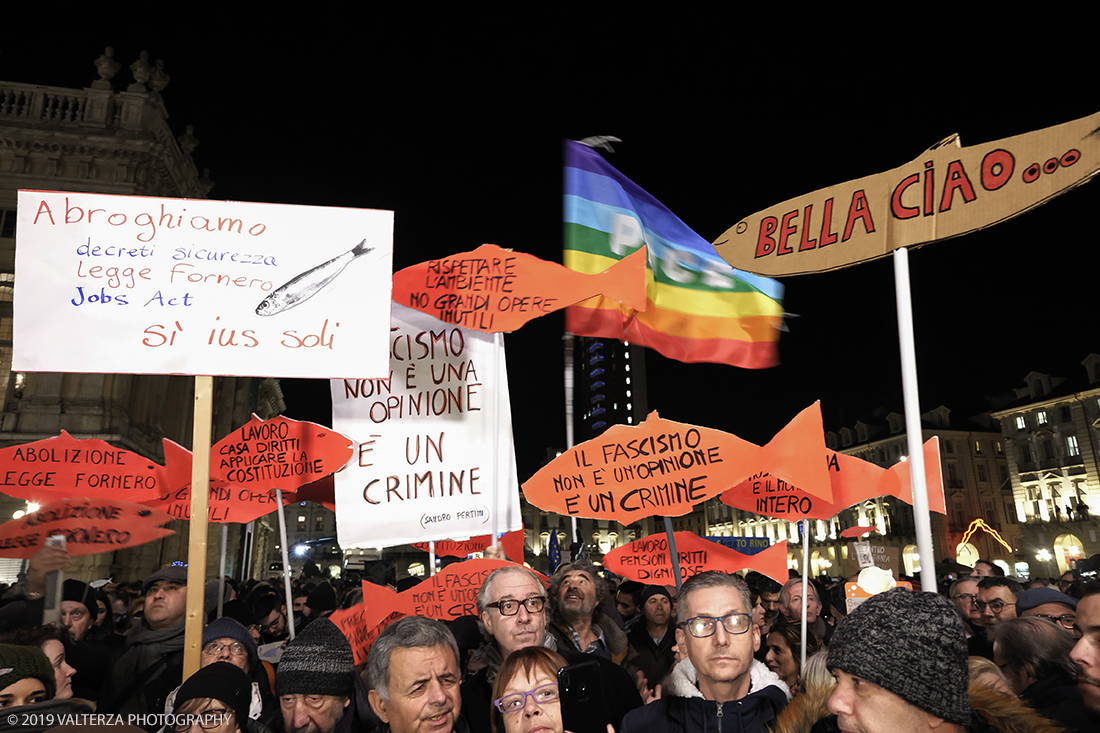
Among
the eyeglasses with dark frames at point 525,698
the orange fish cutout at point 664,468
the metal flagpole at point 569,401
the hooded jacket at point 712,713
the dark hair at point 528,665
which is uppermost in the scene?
the metal flagpole at point 569,401

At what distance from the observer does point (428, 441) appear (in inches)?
219

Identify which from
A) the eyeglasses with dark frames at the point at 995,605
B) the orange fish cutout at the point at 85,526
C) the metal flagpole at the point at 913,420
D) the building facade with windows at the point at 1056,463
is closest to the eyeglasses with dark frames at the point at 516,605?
the metal flagpole at the point at 913,420

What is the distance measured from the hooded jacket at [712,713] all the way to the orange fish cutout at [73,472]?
5310 millimetres

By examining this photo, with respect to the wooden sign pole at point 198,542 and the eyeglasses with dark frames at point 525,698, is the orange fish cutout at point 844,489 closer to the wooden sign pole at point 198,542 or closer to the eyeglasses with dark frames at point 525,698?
the eyeglasses with dark frames at point 525,698

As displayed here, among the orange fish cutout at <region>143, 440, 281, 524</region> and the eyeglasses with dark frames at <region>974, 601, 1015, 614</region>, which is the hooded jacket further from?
the orange fish cutout at <region>143, 440, 281, 524</region>

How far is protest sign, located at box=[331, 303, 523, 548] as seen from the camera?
5328mm

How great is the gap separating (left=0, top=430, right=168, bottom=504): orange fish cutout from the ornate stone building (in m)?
16.7

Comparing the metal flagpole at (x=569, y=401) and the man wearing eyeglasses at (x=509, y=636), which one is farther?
the metal flagpole at (x=569, y=401)

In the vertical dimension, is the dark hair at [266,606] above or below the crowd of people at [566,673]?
below

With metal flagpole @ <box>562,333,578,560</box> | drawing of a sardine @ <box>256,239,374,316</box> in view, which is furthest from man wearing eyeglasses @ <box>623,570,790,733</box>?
metal flagpole @ <box>562,333,578,560</box>

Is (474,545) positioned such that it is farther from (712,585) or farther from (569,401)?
(712,585)

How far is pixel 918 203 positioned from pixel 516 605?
2.87m

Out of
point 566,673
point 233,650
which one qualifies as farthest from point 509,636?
point 233,650

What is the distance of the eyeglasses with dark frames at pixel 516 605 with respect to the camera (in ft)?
12.0
